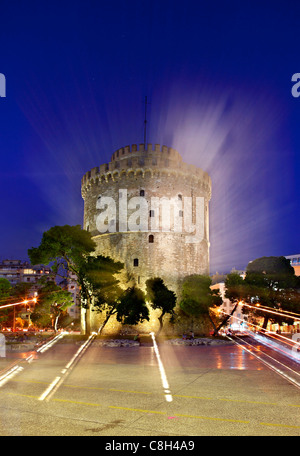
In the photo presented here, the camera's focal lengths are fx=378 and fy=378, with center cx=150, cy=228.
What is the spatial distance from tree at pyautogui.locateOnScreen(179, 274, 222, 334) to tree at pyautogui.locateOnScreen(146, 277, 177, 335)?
1.51 meters

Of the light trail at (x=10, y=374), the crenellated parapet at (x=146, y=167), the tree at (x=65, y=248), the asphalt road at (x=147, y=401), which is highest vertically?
the crenellated parapet at (x=146, y=167)

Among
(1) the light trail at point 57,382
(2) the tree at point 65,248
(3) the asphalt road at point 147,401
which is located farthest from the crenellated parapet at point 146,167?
(3) the asphalt road at point 147,401

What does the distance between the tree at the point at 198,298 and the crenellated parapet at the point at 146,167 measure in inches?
451

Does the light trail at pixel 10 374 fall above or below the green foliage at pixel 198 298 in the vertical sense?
below

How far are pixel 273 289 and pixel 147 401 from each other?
105 feet

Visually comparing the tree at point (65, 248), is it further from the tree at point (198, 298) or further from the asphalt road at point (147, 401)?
the asphalt road at point (147, 401)

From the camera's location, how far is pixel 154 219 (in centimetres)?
3906

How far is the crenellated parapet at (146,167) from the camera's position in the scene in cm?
3962

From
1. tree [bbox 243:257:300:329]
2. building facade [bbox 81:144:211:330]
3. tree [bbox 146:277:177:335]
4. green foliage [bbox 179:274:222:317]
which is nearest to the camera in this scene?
tree [bbox 146:277:177:335]

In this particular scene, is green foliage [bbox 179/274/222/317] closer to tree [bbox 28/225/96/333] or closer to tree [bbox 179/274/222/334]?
tree [bbox 179/274/222/334]

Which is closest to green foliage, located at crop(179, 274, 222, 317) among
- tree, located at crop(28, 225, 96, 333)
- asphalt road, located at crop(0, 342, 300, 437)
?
tree, located at crop(28, 225, 96, 333)

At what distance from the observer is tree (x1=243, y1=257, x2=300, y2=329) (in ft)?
120

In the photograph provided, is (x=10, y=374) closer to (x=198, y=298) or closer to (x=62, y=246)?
(x=62, y=246)
